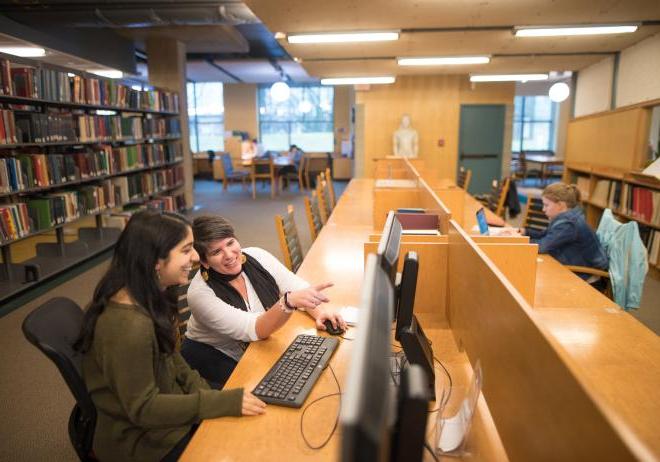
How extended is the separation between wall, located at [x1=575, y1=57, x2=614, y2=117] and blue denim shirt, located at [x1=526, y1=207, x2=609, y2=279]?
468cm

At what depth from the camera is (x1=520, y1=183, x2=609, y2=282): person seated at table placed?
308cm

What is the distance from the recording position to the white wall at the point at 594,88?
691cm

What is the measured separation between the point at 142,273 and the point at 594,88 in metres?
7.86

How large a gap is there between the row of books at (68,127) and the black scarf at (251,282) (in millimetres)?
3016

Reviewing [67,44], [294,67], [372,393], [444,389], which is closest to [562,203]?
[444,389]

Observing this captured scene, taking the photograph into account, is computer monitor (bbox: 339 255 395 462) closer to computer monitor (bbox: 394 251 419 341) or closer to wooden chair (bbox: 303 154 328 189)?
computer monitor (bbox: 394 251 419 341)

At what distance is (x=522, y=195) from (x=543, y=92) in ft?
18.6

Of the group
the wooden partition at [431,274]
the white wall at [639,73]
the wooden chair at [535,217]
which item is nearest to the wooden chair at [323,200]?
the wooden chair at [535,217]

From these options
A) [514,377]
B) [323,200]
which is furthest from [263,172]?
[514,377]

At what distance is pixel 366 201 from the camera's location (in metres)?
5.58

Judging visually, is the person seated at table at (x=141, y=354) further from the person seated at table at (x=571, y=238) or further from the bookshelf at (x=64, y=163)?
the bookshelf at (x=64, y=163)

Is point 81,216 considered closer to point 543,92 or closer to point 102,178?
point 102,178

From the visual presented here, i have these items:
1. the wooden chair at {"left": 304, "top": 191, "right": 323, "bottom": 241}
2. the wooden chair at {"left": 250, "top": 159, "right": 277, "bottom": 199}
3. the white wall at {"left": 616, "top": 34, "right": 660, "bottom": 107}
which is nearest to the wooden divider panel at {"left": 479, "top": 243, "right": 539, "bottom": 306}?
the wooden chair at {"left": 304, "top": 191, "right": 323, "bottom": 241}

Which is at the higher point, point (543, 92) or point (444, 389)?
point (543, 92)
